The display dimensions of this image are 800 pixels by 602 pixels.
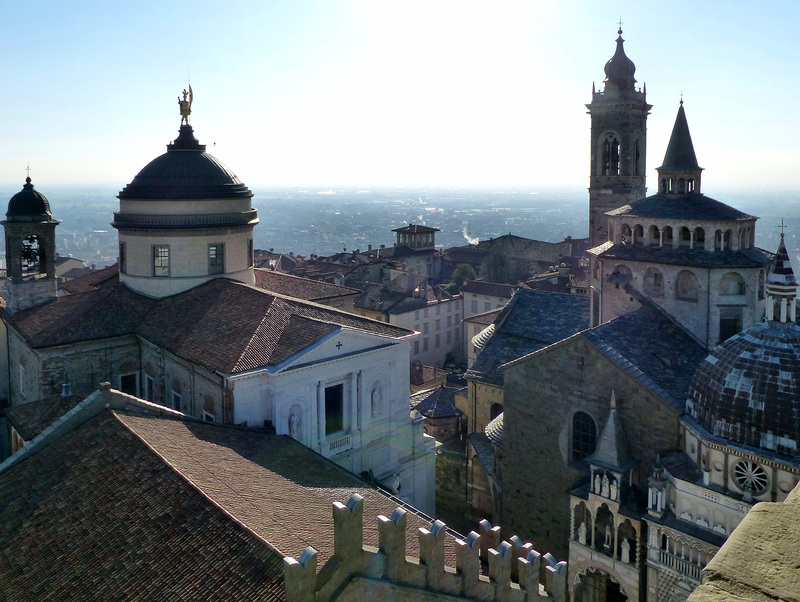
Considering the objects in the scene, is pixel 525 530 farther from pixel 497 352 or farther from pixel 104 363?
pixel 104 363

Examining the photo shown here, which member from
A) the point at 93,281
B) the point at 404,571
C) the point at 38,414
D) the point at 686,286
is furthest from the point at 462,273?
the point at 404,571

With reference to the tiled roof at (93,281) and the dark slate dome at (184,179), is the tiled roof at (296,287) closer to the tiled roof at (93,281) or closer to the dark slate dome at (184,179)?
the dark slate dome at (184,179)

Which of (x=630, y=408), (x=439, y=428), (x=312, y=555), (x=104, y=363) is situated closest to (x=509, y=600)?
(x=312, y=555)

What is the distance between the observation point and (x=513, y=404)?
Result: 2558cm

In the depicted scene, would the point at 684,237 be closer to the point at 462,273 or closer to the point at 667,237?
the point at 667,237

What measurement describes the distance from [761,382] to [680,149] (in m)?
13.7

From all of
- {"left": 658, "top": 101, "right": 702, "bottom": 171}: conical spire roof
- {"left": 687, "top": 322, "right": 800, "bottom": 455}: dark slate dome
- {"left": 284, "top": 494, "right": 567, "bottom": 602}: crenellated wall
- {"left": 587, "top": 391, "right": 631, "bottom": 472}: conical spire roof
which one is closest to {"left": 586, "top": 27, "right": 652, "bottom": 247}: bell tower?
{"left": 658, "top": 101, "right": 702, "bottom": 171}: conical spire roof

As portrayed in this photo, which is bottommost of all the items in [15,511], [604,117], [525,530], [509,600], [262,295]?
[525,530]

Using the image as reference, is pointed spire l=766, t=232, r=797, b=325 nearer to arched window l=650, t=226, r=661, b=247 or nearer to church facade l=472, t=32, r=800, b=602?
church facade l=472, t=32, r=800, b=602

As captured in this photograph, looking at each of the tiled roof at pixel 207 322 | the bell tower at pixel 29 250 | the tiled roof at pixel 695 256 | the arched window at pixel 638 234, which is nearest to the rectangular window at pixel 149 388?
the tiled roof at pixel 207 322

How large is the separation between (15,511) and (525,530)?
16.9m

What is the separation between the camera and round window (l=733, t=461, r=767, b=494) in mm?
17812

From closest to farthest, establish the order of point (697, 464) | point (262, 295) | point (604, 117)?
1. point (697, 464)
2. point (262, 295)
3. point (604, 117)

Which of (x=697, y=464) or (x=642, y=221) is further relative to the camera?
(x=642, y=221)
